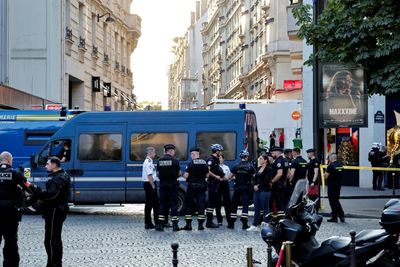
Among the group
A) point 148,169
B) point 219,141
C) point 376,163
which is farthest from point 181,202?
point 376,163

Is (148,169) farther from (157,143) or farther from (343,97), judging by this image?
(343,97)

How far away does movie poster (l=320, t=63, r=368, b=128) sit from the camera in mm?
20922

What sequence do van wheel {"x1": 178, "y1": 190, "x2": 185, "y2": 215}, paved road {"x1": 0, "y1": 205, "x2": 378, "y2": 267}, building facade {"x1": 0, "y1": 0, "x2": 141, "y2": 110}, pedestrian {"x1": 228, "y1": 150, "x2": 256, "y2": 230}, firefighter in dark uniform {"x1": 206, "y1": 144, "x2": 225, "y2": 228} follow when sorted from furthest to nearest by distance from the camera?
building facade {"x1": 0, "y1": 0, "x2": 141, "y2": 110} < van wheel {"x1": 178, "y1": 190, "x2": 185, "y2": 215} < firefighter in dark uniform {"x1": 206, "y1": 144, "x2": 225, "y2": 228} < pedestrian {"x1": 228, "y1": 150, "x2": 256, "y2": 230} < paved road {"x1": 0, "y1": 205, "x2": 378, "y2": 267}

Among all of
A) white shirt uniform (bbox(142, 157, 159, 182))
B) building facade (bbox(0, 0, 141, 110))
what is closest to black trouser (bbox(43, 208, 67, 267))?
white shirt uniform (bbox(142, 157, 159, 182))

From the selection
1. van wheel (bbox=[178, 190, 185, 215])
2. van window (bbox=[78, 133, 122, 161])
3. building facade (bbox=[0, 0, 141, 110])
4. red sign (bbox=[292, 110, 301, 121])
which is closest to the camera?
van wheel (bbox=[178, 190, 185, 215])

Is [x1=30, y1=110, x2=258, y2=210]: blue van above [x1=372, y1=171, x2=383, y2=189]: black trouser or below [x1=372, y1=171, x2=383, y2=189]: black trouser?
above

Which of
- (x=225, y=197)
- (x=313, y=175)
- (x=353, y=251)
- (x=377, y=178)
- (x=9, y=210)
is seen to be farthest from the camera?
(x=377, y=178)

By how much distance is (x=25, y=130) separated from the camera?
2391cm

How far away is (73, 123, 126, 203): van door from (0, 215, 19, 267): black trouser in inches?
379

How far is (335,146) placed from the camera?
33.7m

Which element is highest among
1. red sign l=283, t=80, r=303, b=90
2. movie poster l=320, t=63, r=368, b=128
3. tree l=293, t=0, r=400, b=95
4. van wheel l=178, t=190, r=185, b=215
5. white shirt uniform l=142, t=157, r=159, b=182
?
red sign l=283, t=80, r=303, b=90

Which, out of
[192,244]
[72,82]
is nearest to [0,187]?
[192,244]

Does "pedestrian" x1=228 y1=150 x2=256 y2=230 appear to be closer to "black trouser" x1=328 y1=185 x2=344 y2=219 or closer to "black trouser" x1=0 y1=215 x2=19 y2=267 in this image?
"black trouser" x1=328 y1=185 x2=344 y2=219

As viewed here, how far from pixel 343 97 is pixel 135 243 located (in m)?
8.16
